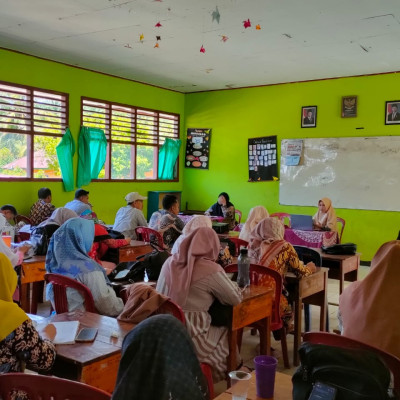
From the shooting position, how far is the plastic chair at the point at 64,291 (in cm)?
A: 312

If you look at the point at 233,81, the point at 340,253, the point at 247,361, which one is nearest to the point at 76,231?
the point at 247,361

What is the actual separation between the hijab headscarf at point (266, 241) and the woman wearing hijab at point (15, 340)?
2171 mm

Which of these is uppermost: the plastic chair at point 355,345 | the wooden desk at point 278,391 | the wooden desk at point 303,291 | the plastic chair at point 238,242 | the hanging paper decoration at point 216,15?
the hanging paper decoration at point 216,15

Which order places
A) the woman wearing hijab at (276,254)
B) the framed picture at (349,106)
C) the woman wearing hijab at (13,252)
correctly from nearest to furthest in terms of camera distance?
the woman wearing hijab at (13,252), the woman wearing hijab at (276,254), the framed picture at (349,106)

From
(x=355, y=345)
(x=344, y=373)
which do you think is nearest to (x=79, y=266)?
(x=355, y=345)

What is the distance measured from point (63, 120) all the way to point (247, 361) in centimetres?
526

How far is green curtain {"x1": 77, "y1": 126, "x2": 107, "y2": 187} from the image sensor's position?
811 centimetres

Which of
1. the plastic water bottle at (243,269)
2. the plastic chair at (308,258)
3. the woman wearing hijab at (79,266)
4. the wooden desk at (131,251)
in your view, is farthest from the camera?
the wooden desk at (131,251)

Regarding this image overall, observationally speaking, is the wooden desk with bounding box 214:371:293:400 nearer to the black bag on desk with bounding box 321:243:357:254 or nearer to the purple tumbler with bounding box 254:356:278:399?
the purple tumbler with bounding box 254:356:278:399

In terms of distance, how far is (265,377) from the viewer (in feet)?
5.69

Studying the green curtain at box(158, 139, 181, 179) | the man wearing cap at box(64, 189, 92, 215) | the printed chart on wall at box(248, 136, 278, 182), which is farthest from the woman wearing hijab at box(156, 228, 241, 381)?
the green curtain at box(158, 139, 181, 179)

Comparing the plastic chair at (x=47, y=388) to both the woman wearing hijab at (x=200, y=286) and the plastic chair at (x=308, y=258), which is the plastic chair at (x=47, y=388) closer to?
the woman wearing hijab at (x=200, y=286)

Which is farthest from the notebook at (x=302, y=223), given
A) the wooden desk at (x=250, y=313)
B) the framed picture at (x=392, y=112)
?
the wooden desk at (x=250, y=313)

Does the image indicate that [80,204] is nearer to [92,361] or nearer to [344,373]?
[92,361]
